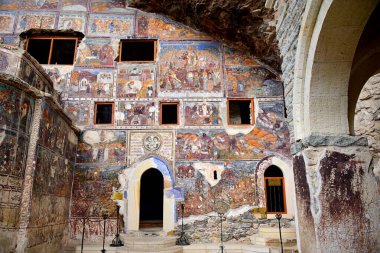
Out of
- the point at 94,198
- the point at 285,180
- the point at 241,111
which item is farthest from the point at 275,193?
the point at 94,198

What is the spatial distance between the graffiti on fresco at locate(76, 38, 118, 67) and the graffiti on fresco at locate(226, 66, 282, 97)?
433cm

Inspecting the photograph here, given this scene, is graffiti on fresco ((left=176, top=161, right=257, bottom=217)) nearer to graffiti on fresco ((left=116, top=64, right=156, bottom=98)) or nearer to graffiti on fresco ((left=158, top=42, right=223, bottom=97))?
graffiti on fresco ((left=158, top=42, right=223, bottom=97))

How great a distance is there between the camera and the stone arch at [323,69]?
12.2ft

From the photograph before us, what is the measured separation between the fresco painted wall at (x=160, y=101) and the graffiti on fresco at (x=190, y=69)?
36mm

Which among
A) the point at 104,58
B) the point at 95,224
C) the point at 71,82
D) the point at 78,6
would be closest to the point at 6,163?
the point at 95,224

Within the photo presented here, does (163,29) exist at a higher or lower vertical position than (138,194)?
higher

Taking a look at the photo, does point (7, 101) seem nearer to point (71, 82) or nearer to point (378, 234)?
point (71, 82)

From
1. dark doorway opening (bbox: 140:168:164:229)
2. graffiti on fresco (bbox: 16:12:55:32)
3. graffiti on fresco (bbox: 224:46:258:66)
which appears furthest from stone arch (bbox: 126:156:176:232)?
graffiti on fresco (bbox: 16:12:55:32)

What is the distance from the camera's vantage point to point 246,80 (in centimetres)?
1115

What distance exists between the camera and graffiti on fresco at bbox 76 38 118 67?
11289mm

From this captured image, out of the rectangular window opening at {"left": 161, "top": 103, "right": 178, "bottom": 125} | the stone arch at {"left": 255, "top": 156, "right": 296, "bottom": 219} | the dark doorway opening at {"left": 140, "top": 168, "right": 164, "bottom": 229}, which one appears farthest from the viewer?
the dark doorway opening at {"left": 140, "top": 168, "right": 164, "bottom": 229}

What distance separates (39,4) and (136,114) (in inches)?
231

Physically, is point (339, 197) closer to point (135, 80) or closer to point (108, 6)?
point (135, 80)

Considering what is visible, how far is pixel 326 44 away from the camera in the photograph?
3828mm
